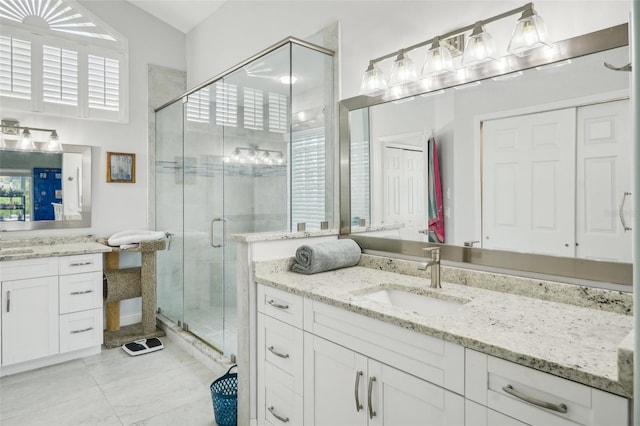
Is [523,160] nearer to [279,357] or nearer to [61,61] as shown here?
[279,357]

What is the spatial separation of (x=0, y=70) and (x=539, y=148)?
3993 millimetres

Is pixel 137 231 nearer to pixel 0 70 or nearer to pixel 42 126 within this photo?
pixel 42 126

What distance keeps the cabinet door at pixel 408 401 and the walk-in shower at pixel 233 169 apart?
47.9 inches

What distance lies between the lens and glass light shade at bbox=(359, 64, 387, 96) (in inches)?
80.0

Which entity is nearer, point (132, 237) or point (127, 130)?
point (132, 237)

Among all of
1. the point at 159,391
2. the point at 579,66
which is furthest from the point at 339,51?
the point at 159,391

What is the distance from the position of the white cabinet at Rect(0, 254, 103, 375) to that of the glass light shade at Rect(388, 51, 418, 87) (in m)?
2.74

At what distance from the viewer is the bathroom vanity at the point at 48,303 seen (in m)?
2.73

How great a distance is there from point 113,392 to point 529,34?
3092 mm

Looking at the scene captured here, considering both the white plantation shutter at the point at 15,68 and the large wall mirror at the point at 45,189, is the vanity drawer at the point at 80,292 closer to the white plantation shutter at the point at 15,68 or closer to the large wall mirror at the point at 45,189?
the large wall mirror at the point at 45,189

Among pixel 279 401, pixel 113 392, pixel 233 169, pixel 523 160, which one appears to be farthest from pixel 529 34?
pixel 113 392

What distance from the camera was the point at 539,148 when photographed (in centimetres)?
149

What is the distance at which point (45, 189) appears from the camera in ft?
10.9

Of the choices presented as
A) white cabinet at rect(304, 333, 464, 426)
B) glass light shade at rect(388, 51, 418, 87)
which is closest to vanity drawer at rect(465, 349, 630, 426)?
white cabinet at rect(304, 333, 464, 426)
